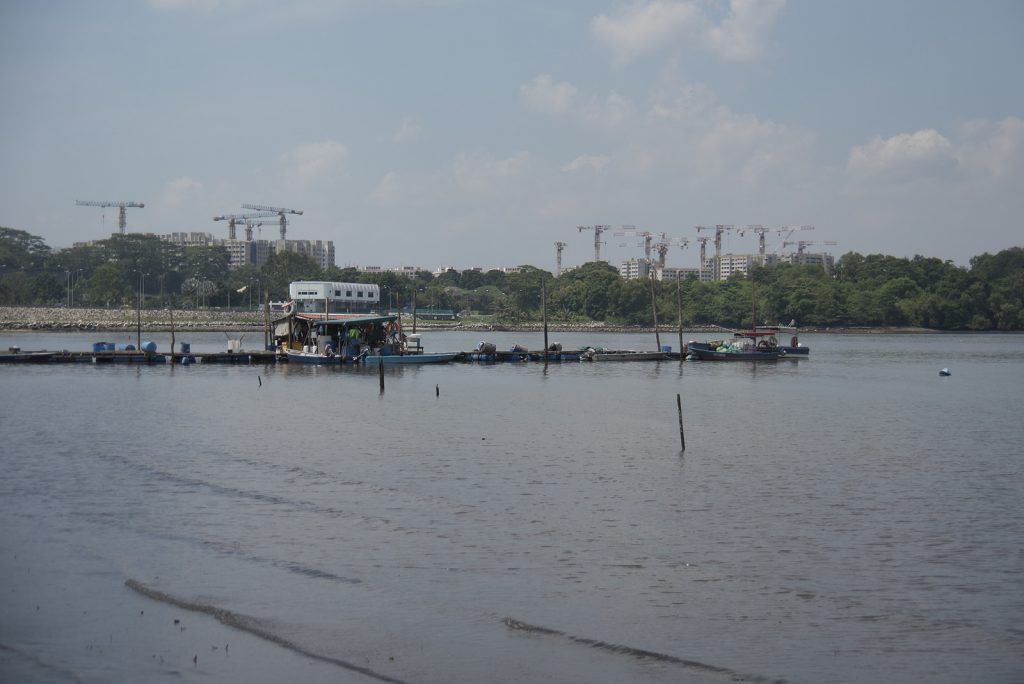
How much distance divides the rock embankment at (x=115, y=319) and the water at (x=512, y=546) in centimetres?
11828

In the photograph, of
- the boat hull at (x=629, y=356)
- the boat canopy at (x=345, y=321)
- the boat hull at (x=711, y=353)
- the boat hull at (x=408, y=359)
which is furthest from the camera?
the boat hull at (x=711, y=353)

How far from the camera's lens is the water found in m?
17.3

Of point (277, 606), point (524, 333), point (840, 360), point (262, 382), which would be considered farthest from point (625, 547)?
point (524, 333)

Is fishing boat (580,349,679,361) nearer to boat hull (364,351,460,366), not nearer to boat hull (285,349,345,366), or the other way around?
boat hull (364,351,460,366)

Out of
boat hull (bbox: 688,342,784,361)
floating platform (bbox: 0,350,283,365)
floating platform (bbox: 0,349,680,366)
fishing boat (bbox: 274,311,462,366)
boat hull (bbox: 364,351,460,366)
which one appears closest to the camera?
fishing boat (bbox: 274,311,462,366)

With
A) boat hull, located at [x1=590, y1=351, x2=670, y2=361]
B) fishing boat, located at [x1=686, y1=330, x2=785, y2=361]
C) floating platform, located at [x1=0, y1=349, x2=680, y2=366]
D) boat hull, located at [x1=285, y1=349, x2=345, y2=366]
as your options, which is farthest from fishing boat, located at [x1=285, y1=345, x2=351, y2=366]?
fishing boat, located at [x1=686, y1=330, x2=785, y2=361]

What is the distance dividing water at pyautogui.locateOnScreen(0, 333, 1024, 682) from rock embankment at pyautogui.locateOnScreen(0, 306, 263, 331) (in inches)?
4657

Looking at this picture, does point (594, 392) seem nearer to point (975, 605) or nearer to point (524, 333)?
point (975, 605)

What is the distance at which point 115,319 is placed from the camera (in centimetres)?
17712

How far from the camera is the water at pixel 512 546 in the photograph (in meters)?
17.3

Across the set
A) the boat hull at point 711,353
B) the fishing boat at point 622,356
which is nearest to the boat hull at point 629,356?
the fishing boat at point 622,356

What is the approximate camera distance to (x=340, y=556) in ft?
75.3

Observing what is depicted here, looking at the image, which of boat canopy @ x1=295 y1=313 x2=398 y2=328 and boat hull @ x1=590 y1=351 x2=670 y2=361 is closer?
boat canopy @ x1=295 y1=313 x2=398 y2=328

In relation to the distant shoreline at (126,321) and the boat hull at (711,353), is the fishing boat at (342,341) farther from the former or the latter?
the distant shoreline at (126,321)
